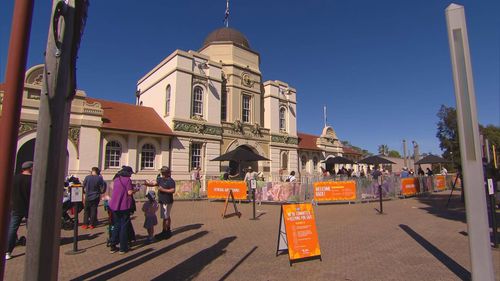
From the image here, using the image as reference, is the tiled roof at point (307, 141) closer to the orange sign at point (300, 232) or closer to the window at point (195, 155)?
the window at point (195, 155)

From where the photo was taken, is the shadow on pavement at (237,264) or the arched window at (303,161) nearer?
the shadow on pavement at (237,264)

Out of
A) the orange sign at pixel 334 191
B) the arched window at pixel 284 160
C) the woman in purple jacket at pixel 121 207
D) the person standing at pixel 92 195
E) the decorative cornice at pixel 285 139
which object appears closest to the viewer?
the woman in purple jacket at pixel 121 207

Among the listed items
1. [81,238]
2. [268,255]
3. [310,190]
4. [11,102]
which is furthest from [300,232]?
[310,190]

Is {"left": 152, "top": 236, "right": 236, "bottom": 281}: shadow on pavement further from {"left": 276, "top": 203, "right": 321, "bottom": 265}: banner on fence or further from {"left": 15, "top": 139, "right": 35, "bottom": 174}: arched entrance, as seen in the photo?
{"left": 15, "top": 139, "right": 35, "bottom": 174}: arched entrance

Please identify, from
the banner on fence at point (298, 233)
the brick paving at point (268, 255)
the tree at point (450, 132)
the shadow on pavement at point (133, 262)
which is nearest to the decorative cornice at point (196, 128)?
the brick paving at point (268, 255)

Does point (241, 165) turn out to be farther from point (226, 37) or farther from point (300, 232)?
point (300, 232)

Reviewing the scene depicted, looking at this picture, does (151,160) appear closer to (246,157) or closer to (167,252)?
(246,157)

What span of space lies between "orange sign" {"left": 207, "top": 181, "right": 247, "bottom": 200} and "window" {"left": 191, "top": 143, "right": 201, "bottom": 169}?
5.93 m

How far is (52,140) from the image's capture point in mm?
2824

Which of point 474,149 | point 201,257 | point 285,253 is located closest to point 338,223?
point 285,253

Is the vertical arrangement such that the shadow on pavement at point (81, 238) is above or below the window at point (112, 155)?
below

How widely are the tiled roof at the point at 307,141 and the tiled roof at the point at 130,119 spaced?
48.1 ft

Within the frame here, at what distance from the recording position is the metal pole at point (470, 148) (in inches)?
160

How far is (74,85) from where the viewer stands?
120 inches
